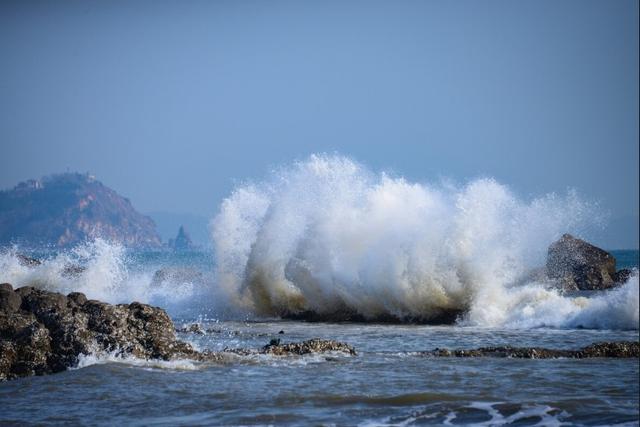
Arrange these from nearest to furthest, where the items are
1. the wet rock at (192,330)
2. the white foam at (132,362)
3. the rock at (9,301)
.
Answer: the white foam at (132,362) → the rock at (9,301) → the wet rock at (192,330)

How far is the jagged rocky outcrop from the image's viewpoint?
15.8 metres

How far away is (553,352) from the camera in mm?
17359

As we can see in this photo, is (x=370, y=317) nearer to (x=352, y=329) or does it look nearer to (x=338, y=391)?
(x=352, y=329)

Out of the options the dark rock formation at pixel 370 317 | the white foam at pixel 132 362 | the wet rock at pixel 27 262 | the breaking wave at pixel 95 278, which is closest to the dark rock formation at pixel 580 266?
the dark rock formation at pixel 370 317

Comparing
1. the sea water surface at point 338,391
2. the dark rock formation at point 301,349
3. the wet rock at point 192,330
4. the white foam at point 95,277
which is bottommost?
the sea water surface at point 338,391

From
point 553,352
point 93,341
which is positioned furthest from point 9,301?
point 553,352

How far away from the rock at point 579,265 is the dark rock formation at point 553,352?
74.6ft

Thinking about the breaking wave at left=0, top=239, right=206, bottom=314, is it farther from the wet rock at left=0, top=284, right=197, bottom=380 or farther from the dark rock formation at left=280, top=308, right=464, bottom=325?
the wet rock at left=0, top=284, right=197, bottom=380

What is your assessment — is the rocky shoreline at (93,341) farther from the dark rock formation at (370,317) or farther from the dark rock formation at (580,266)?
the dark rock formation at (580,266)

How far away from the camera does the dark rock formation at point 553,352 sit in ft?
55.9

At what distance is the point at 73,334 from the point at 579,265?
32.3 meters

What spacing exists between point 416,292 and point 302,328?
4.02 metres

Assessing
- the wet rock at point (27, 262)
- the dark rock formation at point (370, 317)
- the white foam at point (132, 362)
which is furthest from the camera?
the wet rock at point (27, 262)

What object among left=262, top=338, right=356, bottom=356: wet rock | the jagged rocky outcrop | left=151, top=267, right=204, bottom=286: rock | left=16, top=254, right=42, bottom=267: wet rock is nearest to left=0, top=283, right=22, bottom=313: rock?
the jagged rocky outcrop
